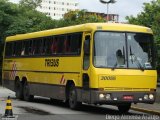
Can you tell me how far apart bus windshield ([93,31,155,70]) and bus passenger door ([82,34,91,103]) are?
1.36 ft

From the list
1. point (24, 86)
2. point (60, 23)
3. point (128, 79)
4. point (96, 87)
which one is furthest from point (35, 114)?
point (60, 23)

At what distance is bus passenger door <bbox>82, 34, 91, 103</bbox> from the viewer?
18.3 meters

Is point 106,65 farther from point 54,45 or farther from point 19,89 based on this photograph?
point 19,89

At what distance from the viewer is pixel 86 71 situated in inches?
726

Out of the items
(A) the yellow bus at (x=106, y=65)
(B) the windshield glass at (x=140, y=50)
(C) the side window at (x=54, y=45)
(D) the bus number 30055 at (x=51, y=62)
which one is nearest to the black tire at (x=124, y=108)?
(A) the yellow bus at (x=106, y=65)

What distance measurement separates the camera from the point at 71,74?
19906mm

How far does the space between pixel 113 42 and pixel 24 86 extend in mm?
8793

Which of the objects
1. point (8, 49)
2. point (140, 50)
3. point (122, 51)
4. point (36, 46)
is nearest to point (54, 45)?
point (36, 46)

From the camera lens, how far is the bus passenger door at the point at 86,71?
18266 mm

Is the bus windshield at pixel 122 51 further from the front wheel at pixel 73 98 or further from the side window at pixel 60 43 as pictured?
the side window at pixel 60 43

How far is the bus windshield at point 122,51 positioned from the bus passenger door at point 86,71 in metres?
0.41

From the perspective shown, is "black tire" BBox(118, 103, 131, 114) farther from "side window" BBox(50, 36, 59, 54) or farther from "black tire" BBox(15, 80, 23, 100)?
"black tire" BBox(15, 80, 23, 100)

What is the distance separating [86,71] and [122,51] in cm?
143

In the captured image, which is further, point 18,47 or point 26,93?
point 18,47
